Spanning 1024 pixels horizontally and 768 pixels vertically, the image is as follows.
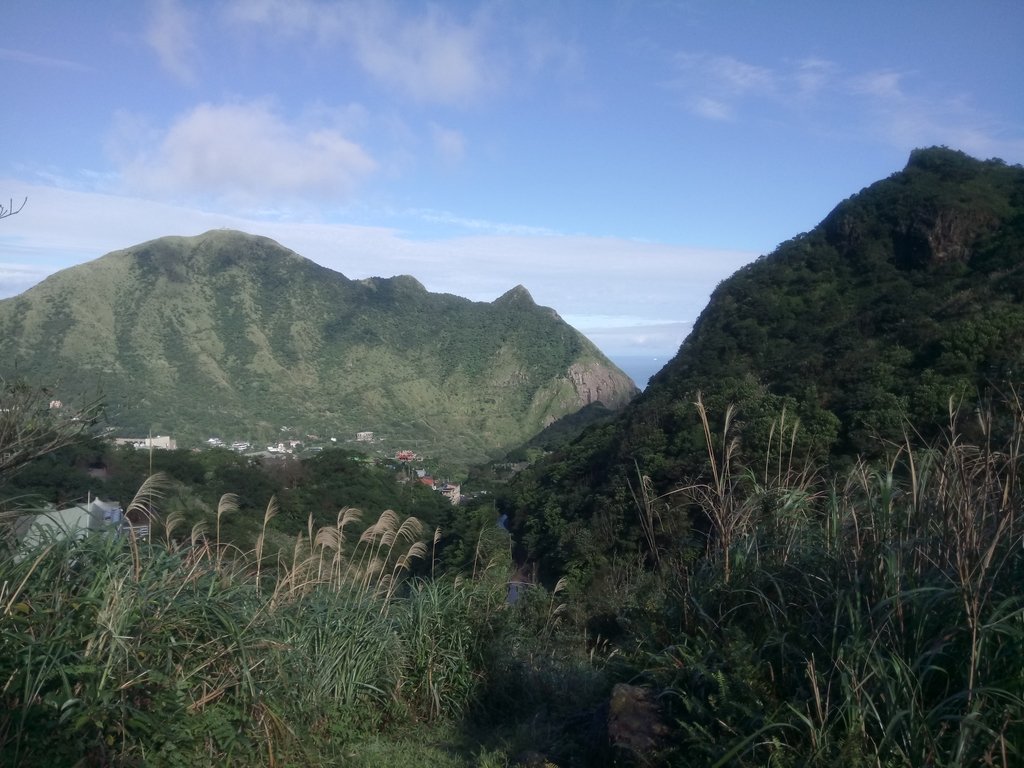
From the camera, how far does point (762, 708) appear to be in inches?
129

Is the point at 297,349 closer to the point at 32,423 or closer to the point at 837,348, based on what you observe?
the point at 837,348

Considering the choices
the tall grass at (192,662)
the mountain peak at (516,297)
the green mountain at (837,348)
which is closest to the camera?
the tall grass at (192,662)

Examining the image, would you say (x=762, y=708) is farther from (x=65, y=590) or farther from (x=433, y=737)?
(x=65, y=590)

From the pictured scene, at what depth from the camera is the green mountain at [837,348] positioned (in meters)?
14.3

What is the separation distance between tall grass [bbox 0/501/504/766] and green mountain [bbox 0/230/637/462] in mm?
31411

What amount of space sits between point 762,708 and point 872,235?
27.8 m

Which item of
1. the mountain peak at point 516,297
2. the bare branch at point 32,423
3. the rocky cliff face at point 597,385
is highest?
the mountain peak at point 516,297

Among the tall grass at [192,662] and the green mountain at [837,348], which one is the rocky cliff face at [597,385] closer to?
the green mountain at [837,348]

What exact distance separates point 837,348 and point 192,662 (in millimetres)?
19141

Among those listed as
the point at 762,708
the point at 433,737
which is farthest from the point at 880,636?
the point at 433,737

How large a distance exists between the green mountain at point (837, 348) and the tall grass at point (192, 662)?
15.8 feet

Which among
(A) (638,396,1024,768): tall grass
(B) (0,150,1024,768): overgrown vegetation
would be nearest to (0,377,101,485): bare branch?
(B) (0,150,1024,768): overgrown vegetation

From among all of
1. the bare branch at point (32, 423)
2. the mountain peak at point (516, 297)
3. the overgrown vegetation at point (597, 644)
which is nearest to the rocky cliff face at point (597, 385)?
the mountain peak at point (516, 297)

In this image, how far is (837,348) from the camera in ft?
66.3
